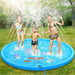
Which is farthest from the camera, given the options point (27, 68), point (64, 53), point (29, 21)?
point (29, 21)

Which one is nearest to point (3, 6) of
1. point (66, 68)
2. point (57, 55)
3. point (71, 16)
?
point (71, 16)

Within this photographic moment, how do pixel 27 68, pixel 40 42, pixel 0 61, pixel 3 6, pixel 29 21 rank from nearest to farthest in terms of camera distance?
1. pixel 27 68
2. pixel 0 61
3. pixel 40 42
4. pixel 29 21
5. pixel 3 6

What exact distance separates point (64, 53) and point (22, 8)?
651cm

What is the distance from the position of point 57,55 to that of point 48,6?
651 centimetres

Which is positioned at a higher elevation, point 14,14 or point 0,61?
point 14,14

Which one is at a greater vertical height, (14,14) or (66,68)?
(14,14)

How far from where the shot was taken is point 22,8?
1194cm

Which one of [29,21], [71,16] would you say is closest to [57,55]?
[29,21]

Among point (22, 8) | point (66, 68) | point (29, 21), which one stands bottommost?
point (66, 68)

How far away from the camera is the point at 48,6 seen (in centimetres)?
1211

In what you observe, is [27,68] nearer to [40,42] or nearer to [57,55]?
[57,55]

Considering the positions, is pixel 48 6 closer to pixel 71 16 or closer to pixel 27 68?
pixel 71 16

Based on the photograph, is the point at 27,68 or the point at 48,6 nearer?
the point at 27,68

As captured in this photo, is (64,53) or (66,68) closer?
(66,68)
